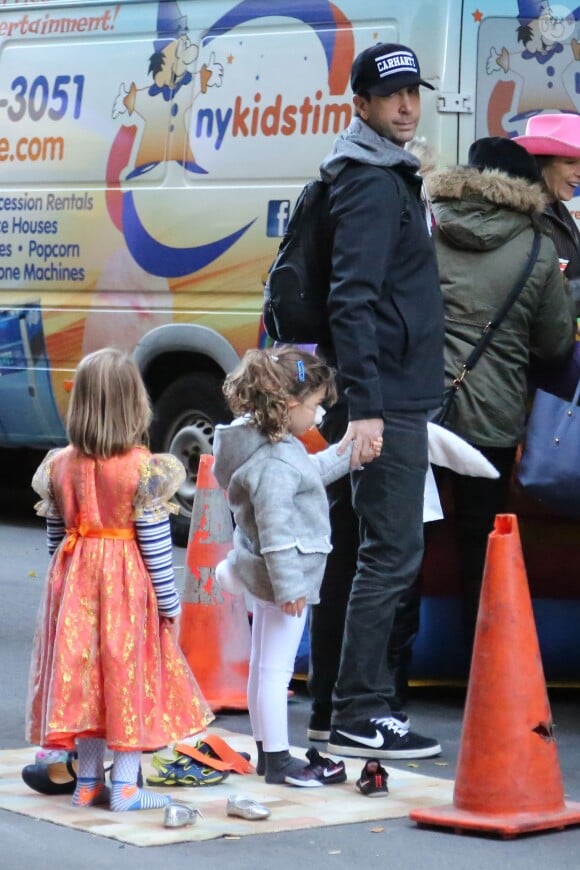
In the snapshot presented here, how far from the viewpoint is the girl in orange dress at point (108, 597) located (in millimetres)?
4977

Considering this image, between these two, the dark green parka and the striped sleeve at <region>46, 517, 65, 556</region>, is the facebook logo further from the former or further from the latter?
the striped sleeve at <region>46, 517, 65, 556</region>

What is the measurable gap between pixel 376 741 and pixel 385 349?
1.11m

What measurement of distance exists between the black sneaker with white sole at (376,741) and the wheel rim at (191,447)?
5006 mm

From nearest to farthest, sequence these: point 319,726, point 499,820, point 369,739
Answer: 1. point 499,820
2. point 369,739
3. point 319,726

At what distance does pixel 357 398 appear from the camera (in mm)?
5395

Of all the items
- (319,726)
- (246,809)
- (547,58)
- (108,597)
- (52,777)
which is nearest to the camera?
(246,809)

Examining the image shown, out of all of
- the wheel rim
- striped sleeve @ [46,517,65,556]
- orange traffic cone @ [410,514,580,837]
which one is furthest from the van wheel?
orange traffic cone @ [410,514,580,837]

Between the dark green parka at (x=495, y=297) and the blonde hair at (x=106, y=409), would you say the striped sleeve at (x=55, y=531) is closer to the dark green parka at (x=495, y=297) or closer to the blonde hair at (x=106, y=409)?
the blonde hair at (x=106, y=409)

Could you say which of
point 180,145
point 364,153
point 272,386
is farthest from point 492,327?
point 180,145

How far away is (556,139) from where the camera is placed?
21.1 ft

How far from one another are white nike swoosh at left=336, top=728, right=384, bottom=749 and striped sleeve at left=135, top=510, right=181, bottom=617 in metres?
0.82

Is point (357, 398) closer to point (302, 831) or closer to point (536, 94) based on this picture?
point (302, 831)

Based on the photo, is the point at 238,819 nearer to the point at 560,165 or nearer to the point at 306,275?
the point at 306,275

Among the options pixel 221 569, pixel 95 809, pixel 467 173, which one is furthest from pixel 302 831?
pixel 467 173
